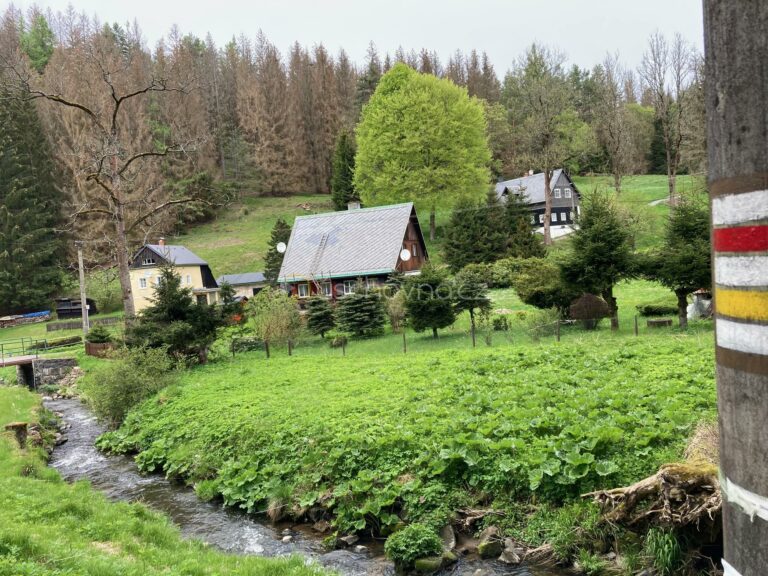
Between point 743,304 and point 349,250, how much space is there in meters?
37.2

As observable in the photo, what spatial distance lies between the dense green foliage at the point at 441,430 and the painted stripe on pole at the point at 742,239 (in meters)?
6.92

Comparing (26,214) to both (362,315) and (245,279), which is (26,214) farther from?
(362,315)

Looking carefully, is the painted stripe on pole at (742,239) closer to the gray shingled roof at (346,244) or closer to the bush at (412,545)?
the bush at (412,545)

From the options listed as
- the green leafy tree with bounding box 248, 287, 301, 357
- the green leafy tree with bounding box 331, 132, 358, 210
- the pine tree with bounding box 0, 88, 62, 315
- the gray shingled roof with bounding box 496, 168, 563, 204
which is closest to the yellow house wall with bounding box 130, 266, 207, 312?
the pine tree with bounding box 0, 88, 62, 315

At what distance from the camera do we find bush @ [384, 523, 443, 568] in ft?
25.8

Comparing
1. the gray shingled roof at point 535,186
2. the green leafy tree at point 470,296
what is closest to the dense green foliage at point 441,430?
the green leafy tree at point 470,296

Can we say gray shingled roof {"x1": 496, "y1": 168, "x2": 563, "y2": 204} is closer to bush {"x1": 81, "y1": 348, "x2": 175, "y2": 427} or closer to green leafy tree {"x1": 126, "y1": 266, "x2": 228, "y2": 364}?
green leafy tree {"x1": 126, "y1": 266, "x2": 228, "y2": 364}

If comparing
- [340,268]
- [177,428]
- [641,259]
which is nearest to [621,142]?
[340,268]

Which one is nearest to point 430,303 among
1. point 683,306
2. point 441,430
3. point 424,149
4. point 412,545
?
point 683,306

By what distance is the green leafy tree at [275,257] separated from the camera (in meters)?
44.4

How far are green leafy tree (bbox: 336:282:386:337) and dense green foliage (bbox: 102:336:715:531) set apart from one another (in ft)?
31.0

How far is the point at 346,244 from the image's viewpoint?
128 ft

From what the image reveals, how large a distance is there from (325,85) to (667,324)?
7036 centimetres

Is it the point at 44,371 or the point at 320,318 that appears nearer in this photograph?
the point at 44,371
